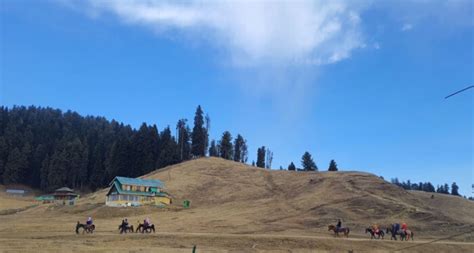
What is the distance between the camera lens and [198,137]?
13675 centimetres

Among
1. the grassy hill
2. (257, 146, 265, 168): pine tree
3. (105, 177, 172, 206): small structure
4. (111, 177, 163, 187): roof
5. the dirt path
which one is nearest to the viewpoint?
the dirt path

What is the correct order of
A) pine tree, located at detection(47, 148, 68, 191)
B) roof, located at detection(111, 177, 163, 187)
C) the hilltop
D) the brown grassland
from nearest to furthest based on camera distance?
the brown grassland
the hilltop
roof, located at detection(111, 177, 163, 187)
pine tree, located at detection(47, 148, 68, 191)

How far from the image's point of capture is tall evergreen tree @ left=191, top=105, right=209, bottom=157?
444ft

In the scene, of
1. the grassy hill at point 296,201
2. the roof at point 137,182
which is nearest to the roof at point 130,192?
the roof at point 137,182

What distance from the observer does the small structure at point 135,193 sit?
76.6m

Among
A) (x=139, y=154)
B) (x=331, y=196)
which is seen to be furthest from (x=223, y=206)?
(x=139, y=154)

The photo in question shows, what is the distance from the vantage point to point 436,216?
208ft

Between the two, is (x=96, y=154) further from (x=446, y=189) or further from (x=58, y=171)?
(x=446, y=189)

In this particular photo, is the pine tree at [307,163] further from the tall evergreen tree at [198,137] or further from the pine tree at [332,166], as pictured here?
the tall evergreen tree at [198,137]

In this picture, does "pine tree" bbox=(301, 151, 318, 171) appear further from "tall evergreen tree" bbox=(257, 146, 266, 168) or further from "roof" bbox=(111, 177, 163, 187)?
"roof" bbox=(111, 177, 163, 187)

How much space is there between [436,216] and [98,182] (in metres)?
99.3

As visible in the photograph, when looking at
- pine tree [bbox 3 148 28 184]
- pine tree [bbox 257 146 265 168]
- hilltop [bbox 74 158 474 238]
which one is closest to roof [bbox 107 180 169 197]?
hilltop [bbox 74 158 474 238]

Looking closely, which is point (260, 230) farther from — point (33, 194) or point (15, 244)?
point (33, 194)

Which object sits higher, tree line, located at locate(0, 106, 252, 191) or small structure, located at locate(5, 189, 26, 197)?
tree line, located at locate(0, 106, 252, 191)
